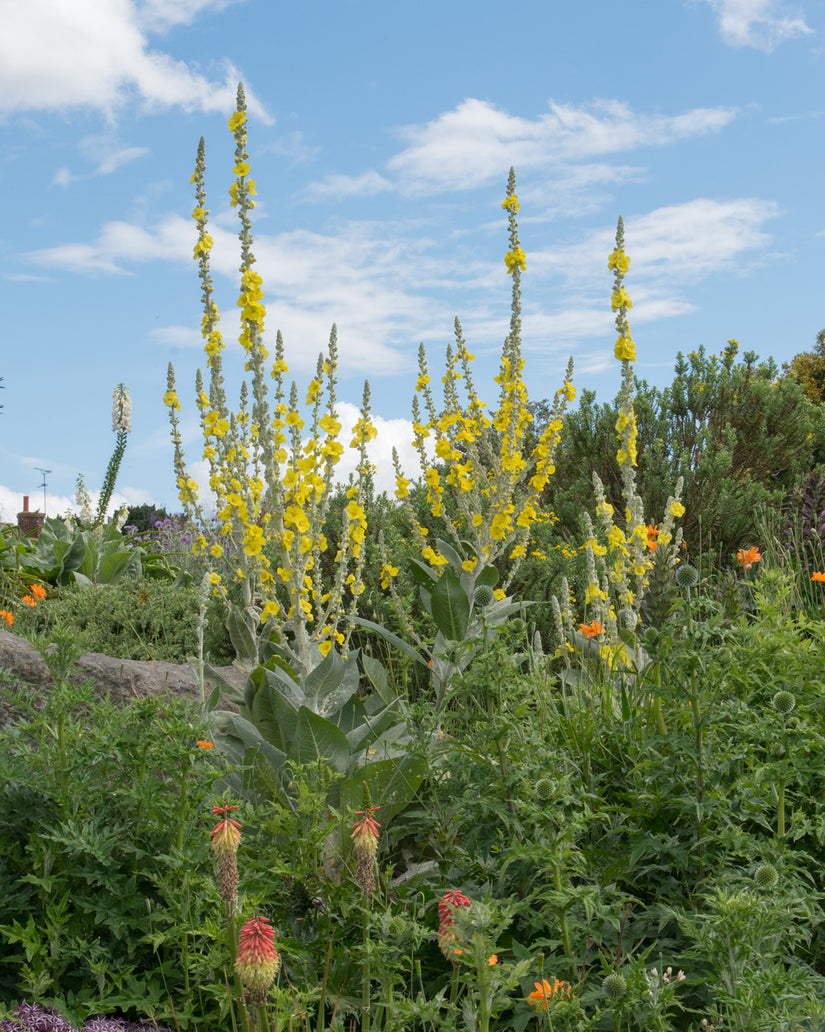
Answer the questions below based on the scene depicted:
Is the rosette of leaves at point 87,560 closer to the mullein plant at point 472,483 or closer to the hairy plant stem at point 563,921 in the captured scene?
the mullein plant at point 472,483

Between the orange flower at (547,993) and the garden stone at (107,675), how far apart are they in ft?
8.01

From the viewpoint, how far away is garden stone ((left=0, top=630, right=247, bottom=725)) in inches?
155

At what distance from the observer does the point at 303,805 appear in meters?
2.12

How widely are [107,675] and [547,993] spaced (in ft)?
9.87

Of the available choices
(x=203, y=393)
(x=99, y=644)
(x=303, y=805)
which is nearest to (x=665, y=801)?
(x=303, y=805)

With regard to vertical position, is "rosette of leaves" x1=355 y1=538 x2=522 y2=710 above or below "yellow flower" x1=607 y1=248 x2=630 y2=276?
below

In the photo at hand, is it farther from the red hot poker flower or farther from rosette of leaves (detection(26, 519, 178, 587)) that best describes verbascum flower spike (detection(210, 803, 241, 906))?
rosette of leaves (detection(26, 519, 178, 587))

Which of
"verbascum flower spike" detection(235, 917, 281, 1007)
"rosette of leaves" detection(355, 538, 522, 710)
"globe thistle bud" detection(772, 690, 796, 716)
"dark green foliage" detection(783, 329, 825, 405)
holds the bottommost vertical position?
"verbascum flower spike" detection(235, 917, 281, 1007)

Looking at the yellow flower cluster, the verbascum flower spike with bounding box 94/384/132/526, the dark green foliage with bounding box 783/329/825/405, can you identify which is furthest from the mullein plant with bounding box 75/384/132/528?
the dark green foliage with bounding box 783/329/825/405

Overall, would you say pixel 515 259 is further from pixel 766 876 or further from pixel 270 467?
pixel 766 876

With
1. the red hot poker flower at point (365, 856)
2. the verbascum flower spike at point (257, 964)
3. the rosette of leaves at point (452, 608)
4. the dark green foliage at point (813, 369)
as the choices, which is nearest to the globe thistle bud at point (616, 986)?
the red hot poker flower at point (365, 856)

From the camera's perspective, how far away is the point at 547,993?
1.75m

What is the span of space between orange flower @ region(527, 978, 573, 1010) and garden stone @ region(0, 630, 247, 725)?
8.01 feet

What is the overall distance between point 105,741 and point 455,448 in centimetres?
383
